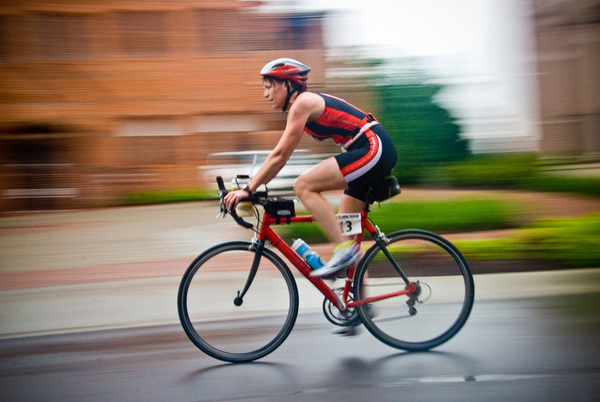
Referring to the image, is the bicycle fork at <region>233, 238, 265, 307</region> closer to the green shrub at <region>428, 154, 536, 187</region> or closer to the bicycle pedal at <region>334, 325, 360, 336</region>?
the bicycle pedal at <region>334, 325, 360, 336</region>

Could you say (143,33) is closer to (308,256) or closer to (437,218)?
(437,218)

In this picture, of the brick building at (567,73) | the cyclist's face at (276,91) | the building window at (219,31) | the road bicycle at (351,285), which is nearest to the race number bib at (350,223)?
the road bicycle at (351,285)

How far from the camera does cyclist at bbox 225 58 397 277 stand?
145 inches

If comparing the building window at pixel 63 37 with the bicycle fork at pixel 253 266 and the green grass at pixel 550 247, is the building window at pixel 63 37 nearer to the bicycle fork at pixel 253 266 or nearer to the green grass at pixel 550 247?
the green grass at pixel 550 247

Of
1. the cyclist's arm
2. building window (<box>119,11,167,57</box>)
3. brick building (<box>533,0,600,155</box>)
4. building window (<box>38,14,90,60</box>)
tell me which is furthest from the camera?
building window (<box>119,11,167,57</box>)

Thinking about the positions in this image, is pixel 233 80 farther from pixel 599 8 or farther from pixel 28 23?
pixel 599 8

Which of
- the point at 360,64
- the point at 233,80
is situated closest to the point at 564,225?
the point at 360,64

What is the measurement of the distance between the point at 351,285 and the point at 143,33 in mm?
14890

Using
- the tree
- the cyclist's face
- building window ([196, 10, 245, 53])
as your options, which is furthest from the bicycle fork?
building window ([196, 10, 245, 53])

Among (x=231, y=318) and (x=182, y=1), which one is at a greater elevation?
(x=182, y=1)

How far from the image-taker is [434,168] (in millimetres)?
12391

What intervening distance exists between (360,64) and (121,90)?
7373 mm

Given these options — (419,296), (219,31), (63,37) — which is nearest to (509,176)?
(419,296)

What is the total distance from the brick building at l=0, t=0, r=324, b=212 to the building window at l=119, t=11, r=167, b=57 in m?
0.03
